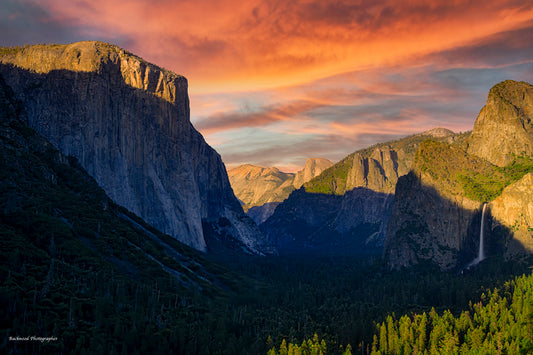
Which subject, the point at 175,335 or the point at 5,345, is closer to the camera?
the point at 5,345

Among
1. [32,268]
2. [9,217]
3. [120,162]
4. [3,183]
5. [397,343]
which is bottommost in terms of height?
[397,343]

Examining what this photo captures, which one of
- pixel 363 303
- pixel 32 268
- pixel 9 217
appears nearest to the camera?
pixel 32 268

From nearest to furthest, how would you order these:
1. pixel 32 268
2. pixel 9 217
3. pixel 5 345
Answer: pixel 5 345
pixel 32 268
pixel 9 217

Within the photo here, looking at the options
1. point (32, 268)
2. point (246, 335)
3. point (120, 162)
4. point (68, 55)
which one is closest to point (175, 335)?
point (246, 335)

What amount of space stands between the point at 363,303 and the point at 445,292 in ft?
93.2

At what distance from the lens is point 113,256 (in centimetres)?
14350

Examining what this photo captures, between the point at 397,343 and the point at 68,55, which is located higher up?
the point at 68,55

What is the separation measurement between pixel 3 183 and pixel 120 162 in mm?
66687

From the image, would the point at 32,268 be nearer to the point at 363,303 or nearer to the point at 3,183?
the point at 3,183

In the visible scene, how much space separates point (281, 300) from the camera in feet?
584

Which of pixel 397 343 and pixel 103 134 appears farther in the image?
pixel 103 134

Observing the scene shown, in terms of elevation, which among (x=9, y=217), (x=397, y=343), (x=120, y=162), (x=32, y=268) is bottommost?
(x=397, y=343)

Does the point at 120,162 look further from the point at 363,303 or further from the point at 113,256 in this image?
the point at 363,303

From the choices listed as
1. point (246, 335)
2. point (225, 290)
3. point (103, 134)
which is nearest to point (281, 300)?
point (225, 290)
